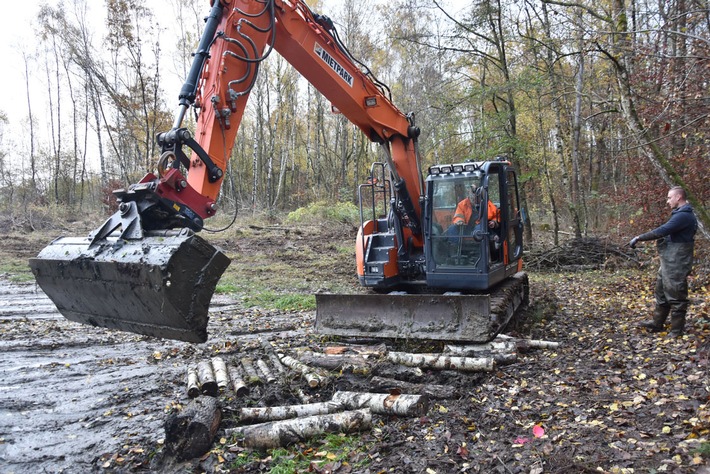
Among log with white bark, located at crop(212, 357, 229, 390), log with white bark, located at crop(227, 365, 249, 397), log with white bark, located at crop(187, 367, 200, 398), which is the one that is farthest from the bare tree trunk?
log with white bark, located at crop(187, 367, 200, 398)

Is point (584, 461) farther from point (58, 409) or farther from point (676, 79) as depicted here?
point (676, 79)

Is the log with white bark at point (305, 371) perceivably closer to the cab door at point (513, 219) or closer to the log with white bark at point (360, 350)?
the log with white bark at point (360, 350)

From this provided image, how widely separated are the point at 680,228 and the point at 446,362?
3.30 m

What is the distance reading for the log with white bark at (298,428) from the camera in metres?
4.17

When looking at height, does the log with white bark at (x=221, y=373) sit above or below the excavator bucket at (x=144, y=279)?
below

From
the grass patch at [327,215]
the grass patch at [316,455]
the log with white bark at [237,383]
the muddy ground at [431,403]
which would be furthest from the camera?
the grass patch at [327,215]

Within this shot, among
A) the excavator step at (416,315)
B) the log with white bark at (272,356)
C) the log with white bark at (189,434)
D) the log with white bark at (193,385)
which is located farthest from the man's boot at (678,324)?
the log with white bark at (193,385)

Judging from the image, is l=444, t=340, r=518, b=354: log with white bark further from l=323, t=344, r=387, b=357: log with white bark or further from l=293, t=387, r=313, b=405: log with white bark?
l=293, t=387, r=313, b=405: log with white bark

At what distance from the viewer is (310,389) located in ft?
16.9

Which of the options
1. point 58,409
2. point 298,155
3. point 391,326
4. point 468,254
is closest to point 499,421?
point 391,326

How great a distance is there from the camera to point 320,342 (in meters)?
6.89

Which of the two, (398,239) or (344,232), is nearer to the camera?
(398,239)

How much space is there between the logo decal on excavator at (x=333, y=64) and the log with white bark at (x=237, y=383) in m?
3.82

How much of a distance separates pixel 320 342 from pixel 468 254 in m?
2.37
